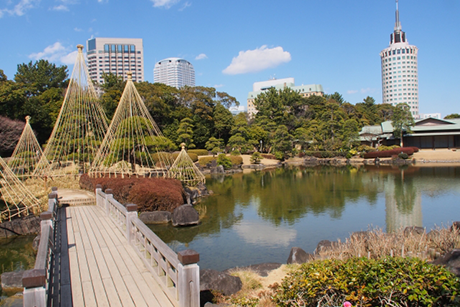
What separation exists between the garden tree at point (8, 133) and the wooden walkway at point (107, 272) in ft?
83.5

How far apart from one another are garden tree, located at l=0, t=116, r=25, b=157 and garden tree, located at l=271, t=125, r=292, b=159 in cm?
2895

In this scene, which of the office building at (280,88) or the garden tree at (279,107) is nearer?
the garden tree at (279,107)

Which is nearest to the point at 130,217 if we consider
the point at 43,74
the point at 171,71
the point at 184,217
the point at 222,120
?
the point at 184,217

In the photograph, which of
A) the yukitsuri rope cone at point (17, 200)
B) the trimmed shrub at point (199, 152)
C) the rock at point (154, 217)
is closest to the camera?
the yukitsuri rope cone at point (17, 200)

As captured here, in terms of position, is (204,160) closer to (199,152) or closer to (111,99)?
(199,152)

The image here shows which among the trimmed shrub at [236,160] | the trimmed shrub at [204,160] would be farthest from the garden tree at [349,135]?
the trimmed shrub at [204,160]

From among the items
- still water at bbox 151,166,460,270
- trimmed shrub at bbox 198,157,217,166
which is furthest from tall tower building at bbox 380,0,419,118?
still water at bbox 151,166,460,270

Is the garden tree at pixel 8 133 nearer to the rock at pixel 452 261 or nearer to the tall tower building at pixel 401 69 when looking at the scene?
the rock at pixel 452 261

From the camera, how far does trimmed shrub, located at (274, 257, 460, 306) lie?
12.4 ft

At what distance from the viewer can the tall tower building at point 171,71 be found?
6880 inches

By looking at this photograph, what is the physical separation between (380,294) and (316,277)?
2.57 feet

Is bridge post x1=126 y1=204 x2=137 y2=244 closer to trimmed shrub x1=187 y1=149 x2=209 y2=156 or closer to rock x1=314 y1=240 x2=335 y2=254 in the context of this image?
rock x1=314 y1=240 x2=335 y2=254

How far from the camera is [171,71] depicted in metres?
176

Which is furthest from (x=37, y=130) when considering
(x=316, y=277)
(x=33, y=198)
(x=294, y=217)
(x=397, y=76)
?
(x=397, y=76)
